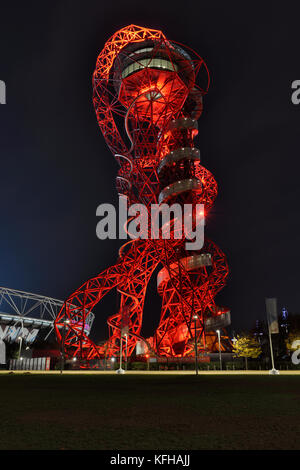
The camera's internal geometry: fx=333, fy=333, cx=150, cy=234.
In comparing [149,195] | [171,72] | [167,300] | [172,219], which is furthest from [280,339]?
[171,72]

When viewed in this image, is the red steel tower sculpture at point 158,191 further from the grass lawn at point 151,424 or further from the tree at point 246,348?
the grass lawn at point 151,424

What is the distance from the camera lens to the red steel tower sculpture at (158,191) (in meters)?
46.5

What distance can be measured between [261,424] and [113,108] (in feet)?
170

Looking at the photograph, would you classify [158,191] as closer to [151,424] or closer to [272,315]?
[272,315]

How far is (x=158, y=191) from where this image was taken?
49125mm

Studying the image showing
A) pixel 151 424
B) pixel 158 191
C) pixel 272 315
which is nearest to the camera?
pixel 151 424

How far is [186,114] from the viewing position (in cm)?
5669

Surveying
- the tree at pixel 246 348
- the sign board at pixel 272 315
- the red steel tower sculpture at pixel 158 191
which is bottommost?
the tree at pixel 246 348

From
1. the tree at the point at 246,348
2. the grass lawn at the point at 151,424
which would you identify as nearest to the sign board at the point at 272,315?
the grass lawn at the point at 151,424

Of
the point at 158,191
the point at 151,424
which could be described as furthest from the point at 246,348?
the point at 151,424

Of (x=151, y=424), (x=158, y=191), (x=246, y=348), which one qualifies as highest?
(x=158, y=191)

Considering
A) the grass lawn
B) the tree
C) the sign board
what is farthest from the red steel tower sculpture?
the grass lawn

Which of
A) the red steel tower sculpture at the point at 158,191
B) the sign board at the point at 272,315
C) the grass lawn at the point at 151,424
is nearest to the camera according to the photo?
the grass lawn at the point at 151,424

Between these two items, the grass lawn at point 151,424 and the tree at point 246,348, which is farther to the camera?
the tree at point 246,348
